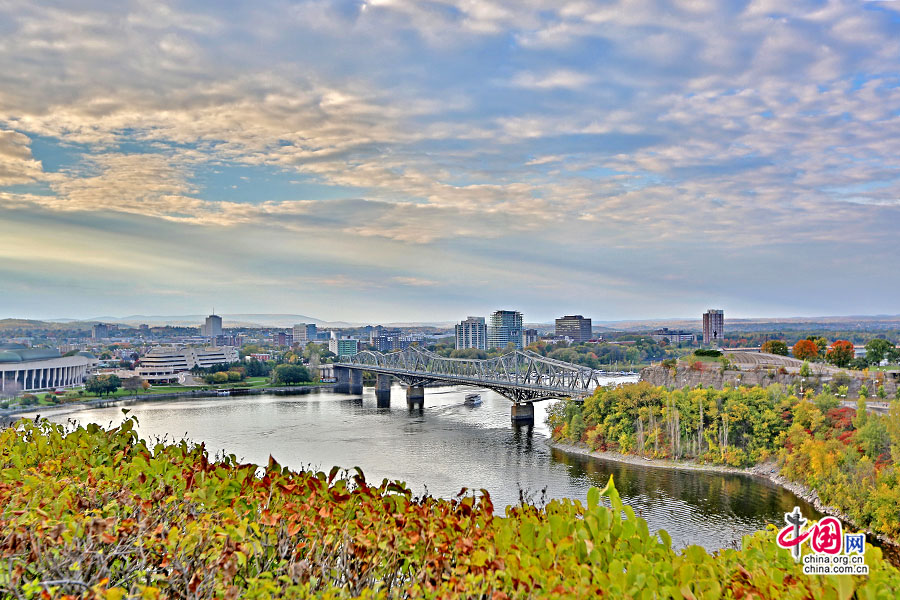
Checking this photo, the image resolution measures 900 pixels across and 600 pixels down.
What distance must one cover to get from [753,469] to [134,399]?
40.4 meters

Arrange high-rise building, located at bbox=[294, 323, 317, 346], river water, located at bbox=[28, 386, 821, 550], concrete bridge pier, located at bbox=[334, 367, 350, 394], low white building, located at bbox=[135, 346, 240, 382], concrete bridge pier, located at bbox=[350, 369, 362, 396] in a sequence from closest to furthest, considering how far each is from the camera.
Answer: river water, located at bbox=[28, 386, 821, 550]
concrete bridge pier, located at bbox=[350, 369, 362, 396]
concrete bridge pier, located at bbox=[334, 367, 350, 394]
low white building, located at bbox=[135, 346, 240, 382]
high-rise building, located at bbox=[294, 323, 317, 346]

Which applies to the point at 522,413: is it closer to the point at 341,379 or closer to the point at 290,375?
the point at 290,375

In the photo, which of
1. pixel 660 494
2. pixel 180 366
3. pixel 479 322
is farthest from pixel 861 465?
pixel 479 322

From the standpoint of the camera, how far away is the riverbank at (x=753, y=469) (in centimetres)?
1482

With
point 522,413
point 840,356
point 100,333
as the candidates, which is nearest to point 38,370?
point 522,413

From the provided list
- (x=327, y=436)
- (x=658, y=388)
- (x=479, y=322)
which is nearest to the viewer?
(x=658, y=388)

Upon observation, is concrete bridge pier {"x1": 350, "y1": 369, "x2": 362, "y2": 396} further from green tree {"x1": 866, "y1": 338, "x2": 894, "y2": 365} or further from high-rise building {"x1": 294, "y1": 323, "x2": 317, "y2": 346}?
high-rise building {"x1": 294, "y1": 323, "x2": 317, "y2": 346}

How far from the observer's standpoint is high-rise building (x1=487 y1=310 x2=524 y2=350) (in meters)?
120

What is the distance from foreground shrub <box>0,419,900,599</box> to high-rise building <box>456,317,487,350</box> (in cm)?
11554

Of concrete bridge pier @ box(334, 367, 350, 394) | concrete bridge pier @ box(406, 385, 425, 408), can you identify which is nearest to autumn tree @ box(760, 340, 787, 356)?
Answer: concrete bridge pier @ box(406, 385, 425, 408)

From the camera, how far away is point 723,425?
2236 cm

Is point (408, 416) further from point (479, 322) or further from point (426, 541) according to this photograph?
point (479, 322)

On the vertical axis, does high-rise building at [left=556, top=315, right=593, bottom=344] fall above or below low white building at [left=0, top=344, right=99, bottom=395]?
above

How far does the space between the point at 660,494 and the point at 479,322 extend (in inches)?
4073
